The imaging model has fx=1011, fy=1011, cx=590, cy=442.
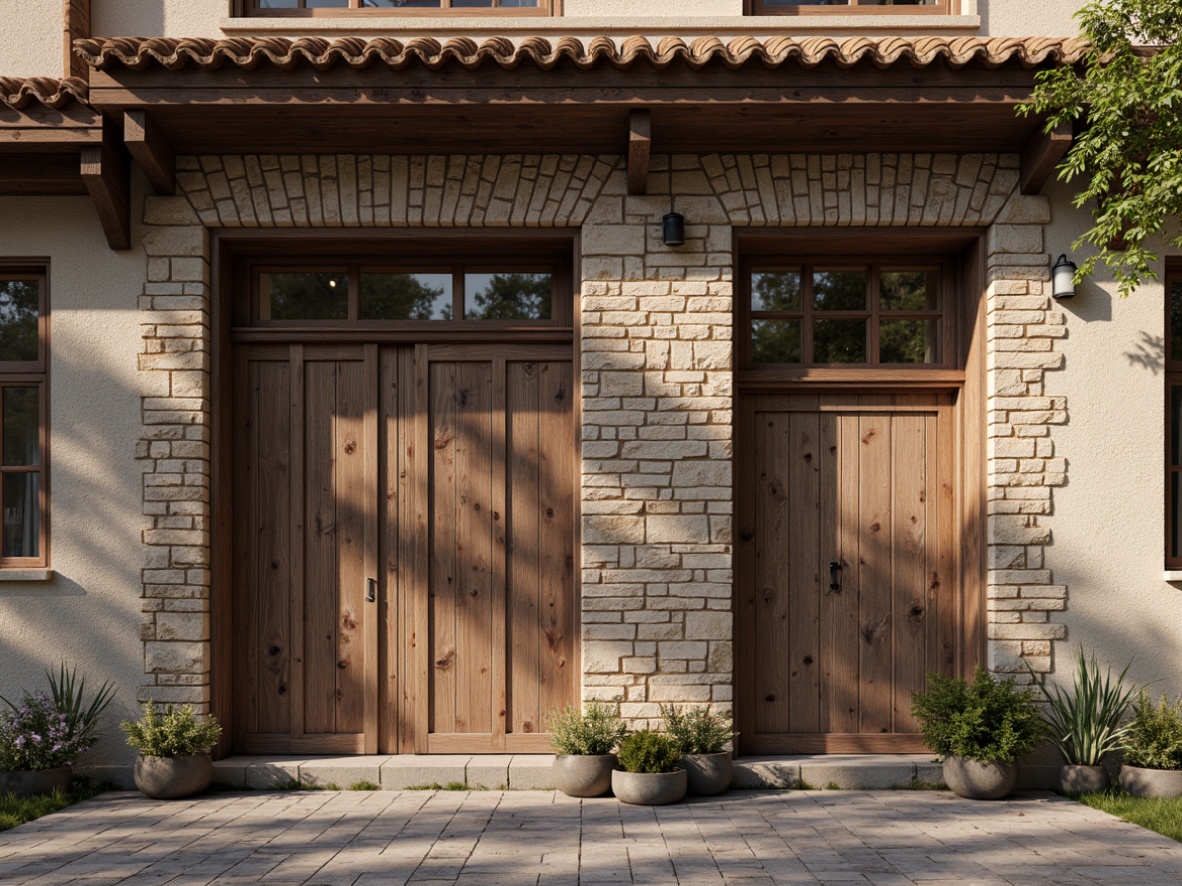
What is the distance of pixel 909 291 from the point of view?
7.10m

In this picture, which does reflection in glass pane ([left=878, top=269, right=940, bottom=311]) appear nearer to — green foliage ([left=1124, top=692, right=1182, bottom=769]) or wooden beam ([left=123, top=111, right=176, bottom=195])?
green foliage ([left=1124, top=692, right=1182, bottom=769])

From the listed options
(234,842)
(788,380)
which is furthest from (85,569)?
(788,380)

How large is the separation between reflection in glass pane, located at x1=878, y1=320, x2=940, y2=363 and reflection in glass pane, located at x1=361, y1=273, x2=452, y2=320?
3026mm

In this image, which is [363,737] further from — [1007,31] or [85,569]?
[1007,31]

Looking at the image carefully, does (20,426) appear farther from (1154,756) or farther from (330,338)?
(1154,756)

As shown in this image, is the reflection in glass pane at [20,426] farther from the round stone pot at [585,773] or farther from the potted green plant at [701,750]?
the potted green plant at [701,750]

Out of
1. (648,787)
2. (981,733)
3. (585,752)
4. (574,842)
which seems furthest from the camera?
(585,752)

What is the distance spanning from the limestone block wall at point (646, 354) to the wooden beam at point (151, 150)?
4.7 inches

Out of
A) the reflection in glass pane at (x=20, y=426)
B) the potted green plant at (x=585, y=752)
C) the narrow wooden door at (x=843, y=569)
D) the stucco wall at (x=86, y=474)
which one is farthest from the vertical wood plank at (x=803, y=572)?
the reflection in glass pane at (x=20, y=426)

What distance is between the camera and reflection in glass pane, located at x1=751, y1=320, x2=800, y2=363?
276 inches

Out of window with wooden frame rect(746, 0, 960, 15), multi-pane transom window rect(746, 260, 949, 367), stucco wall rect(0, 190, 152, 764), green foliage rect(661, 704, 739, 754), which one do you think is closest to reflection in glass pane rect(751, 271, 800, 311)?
multi-pane transom window rect(746, 260, 949, 367)

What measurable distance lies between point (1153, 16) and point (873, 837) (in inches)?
185

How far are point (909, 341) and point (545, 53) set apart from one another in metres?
3.16

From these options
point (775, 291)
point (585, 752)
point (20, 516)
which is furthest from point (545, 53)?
point (20, 516)
